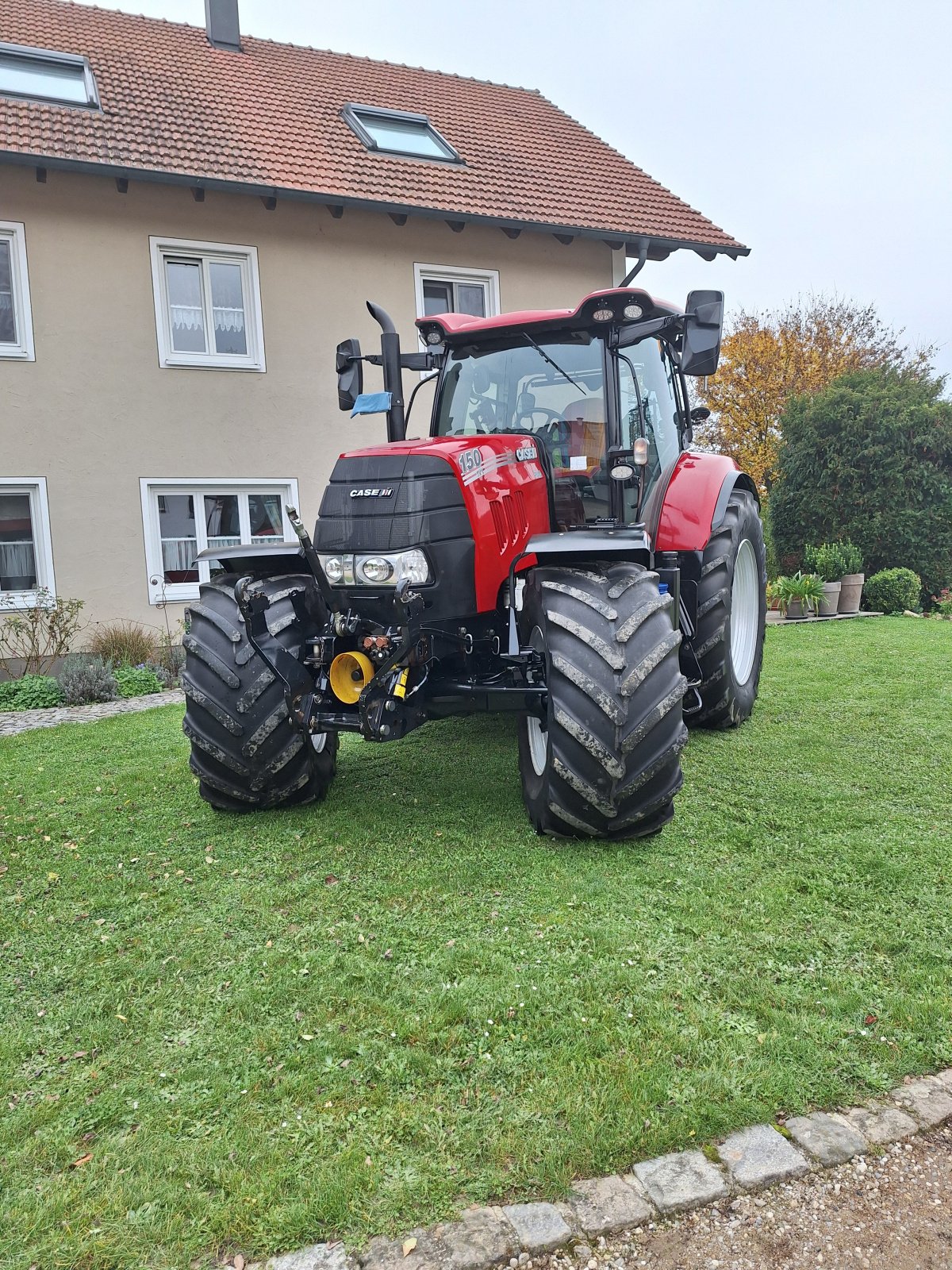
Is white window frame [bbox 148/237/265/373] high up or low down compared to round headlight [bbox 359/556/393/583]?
up

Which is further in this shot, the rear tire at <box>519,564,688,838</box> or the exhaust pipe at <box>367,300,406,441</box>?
the exhaust pipe at <box>367,300,406,441</box>

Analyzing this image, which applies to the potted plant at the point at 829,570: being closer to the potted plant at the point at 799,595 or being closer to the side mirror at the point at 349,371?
the potted plant at the point at 799,595

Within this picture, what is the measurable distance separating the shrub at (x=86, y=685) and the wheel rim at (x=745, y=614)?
5696 mm

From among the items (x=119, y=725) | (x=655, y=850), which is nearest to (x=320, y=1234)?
(x=655, y=850)

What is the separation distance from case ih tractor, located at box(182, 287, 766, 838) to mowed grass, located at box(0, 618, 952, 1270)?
450 millimetres

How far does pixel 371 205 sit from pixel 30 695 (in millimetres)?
6468

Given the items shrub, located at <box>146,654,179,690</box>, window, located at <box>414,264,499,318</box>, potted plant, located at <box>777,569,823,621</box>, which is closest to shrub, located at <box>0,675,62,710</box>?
shrub, located at <box>146,654,179,690</box>

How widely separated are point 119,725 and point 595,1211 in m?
5.77

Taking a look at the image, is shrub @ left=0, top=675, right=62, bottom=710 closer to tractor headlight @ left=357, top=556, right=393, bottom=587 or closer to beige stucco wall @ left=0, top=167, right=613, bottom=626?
beige stucco wall @ left=0, top=167, right=613, bottom=626

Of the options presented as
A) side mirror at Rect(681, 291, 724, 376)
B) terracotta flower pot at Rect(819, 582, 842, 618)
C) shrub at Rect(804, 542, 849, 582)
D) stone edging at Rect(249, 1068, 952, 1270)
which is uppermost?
side mirror at Rect(681, 291, 724, 376)

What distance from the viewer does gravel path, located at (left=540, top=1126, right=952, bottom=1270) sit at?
165cm

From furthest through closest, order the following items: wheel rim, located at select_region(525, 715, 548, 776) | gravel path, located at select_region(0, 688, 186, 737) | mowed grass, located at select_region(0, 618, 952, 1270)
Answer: gravel path, located at select_region(0, 688, 186, 737), wheel rim, located at select_region(525, 715, 548, 776), mowed grass, located at select_region(0, 618, 952, 1270)

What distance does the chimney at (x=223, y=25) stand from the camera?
12.0 m

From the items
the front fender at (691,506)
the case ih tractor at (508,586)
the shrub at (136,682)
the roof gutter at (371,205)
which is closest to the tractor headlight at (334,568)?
the case ih tractor at (508,586)
